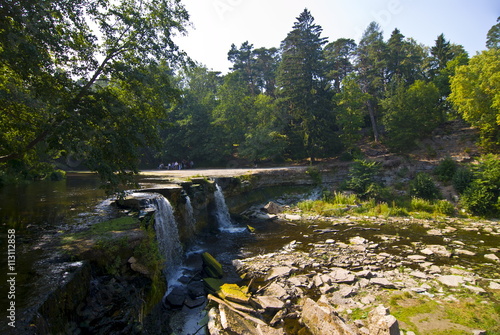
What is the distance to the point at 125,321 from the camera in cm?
481

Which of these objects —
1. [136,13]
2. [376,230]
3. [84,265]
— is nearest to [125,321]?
[84,265]

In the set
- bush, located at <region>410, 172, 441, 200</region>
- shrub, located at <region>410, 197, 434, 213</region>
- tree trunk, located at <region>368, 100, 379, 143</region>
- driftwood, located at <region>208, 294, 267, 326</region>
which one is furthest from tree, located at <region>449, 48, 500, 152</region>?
driftwood, located at <region>208, 294, 267, 326</region>

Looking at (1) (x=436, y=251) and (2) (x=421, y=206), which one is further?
(2) (x=421, y=206)

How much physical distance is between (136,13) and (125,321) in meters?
8.60

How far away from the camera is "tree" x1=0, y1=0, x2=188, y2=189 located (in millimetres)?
5613

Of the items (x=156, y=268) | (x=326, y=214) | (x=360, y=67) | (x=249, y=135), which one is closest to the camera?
(x=156, y=268)

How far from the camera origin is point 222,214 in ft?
50.2

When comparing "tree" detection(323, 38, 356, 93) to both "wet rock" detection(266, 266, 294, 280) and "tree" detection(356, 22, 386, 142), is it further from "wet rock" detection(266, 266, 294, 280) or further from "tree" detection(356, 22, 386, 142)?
"wet rock" detection(266, 266, 294, 280)

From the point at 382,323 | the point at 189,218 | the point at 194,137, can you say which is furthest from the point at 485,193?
the point at 194,137

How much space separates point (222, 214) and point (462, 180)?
1572cm

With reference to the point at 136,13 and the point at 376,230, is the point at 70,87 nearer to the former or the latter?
the point at 136,13

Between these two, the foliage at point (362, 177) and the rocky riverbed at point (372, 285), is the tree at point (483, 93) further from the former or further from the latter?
the rocky riverbed at point (372, 285)

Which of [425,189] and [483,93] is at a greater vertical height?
[483,93]

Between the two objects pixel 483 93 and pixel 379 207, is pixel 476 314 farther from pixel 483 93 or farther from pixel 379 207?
pixel 483 93
